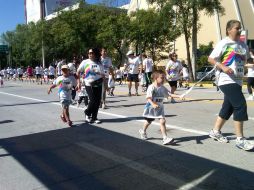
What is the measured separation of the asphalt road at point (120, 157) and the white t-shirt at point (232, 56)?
110 cm

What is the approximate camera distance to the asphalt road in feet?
16.3

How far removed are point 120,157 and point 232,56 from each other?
2.35 metres

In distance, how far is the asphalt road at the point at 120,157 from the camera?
498 cm

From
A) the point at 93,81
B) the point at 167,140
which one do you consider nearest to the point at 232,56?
the point at 167,140

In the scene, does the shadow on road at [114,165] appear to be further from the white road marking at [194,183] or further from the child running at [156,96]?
the child running at [156,96]

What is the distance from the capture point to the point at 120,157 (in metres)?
6.13

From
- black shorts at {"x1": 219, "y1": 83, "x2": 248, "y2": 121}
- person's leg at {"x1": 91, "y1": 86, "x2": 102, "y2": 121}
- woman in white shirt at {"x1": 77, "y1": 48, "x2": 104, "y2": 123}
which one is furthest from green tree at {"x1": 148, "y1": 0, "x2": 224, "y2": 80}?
black shorts at {"x1": 219, "y1": 83, "x2": 248, "y2": 121}

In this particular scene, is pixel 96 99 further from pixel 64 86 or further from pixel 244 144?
pixel 244 144

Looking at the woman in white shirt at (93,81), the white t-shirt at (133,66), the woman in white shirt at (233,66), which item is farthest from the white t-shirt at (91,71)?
the white t-shirt at (133,66)

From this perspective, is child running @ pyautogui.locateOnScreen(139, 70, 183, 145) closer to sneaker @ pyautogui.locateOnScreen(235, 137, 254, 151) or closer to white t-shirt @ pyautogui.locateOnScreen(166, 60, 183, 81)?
sneaker @ pyautogui.locateOnScreen(235, 137, 254, 151)

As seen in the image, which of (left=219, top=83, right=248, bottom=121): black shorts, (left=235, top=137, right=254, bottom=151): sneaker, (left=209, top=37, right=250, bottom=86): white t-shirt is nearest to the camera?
(left=235, top=137, right=254, bottom=151): sneaker

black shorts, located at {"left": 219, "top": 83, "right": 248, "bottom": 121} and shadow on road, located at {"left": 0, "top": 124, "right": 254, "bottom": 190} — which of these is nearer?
shadow on road, located at {"left": 0, "top": 124, "right": 254, "bottom": 190}

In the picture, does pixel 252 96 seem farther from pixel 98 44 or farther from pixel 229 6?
pixel 229 6

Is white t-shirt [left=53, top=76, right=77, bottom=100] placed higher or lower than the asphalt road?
higher
